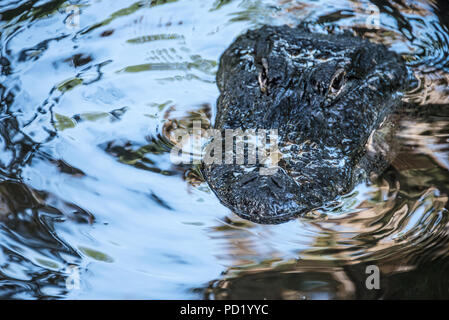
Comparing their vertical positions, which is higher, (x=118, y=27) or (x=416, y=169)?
(x=118, y=27)

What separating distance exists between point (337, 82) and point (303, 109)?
→ 1.48ft

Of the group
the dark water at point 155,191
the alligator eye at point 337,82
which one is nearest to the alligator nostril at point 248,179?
the dark water at point 155,191

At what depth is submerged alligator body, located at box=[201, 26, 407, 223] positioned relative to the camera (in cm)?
347

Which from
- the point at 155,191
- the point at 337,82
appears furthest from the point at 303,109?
the point at 155,191

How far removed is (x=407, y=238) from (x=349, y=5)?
3592 millimetres

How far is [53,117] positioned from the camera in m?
4.54

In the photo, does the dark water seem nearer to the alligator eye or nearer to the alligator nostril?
the alligator nostril

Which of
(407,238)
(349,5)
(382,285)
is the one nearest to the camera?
(382,285)

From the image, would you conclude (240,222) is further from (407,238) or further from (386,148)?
(386,148)

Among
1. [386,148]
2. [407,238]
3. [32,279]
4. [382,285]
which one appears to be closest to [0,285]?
[32,279]

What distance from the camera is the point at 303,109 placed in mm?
4184

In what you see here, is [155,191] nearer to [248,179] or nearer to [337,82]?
[248,179]

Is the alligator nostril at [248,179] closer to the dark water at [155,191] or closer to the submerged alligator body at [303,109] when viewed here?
the submerged alligator body at [303,109]

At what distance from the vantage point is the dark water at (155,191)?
10.6 ft
